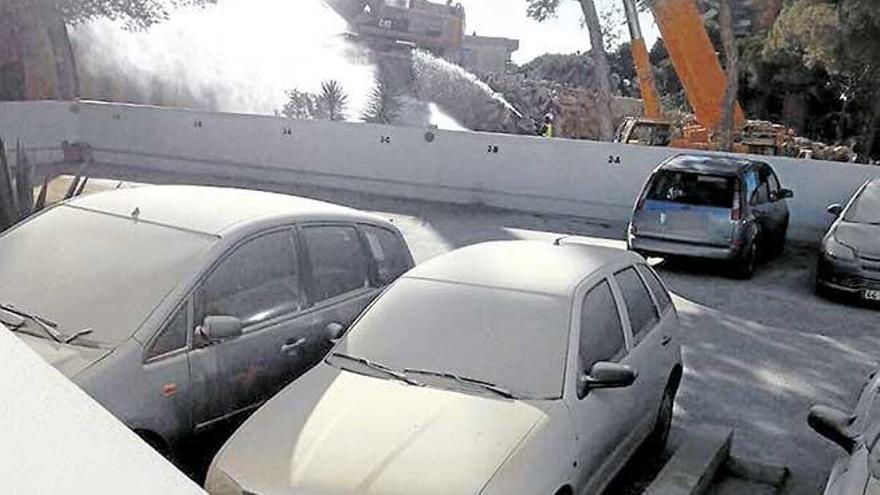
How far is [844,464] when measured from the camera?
4434 millimetres

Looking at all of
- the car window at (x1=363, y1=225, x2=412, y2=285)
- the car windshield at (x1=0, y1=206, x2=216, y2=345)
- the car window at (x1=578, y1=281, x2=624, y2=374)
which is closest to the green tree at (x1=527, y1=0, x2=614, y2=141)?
the car window at (x1=363, y1=225, x2=412, y2=285)

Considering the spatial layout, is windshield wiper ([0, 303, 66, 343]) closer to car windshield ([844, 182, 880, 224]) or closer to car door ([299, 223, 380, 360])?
car door ([299, 223, 380, 360])

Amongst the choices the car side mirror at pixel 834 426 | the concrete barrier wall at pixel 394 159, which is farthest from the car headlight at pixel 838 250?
the car side mirror at pixel 834 426

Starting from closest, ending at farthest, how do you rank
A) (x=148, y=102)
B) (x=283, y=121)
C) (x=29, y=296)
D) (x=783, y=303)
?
1. (x=29, y=296)
2. (x=783, y=303)
3. (x=283, y=121)
4. (x=148, y=102)

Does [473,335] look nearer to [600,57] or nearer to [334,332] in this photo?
[334,332]

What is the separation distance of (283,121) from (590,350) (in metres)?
13.6

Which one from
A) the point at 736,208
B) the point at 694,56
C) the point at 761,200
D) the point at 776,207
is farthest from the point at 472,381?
the point at 694,56

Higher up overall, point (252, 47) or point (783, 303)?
point (252, 47)

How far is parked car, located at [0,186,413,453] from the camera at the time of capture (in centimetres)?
454

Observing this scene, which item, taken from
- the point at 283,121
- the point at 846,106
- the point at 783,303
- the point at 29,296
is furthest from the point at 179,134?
the point at 846,106

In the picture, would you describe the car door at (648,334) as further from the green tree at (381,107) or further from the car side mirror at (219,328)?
the green tree at (381,107)

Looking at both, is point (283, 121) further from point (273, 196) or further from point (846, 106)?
point (846, 106)

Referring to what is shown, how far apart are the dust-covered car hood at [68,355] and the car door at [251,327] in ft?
1.79

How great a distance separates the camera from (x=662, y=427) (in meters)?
5.97
